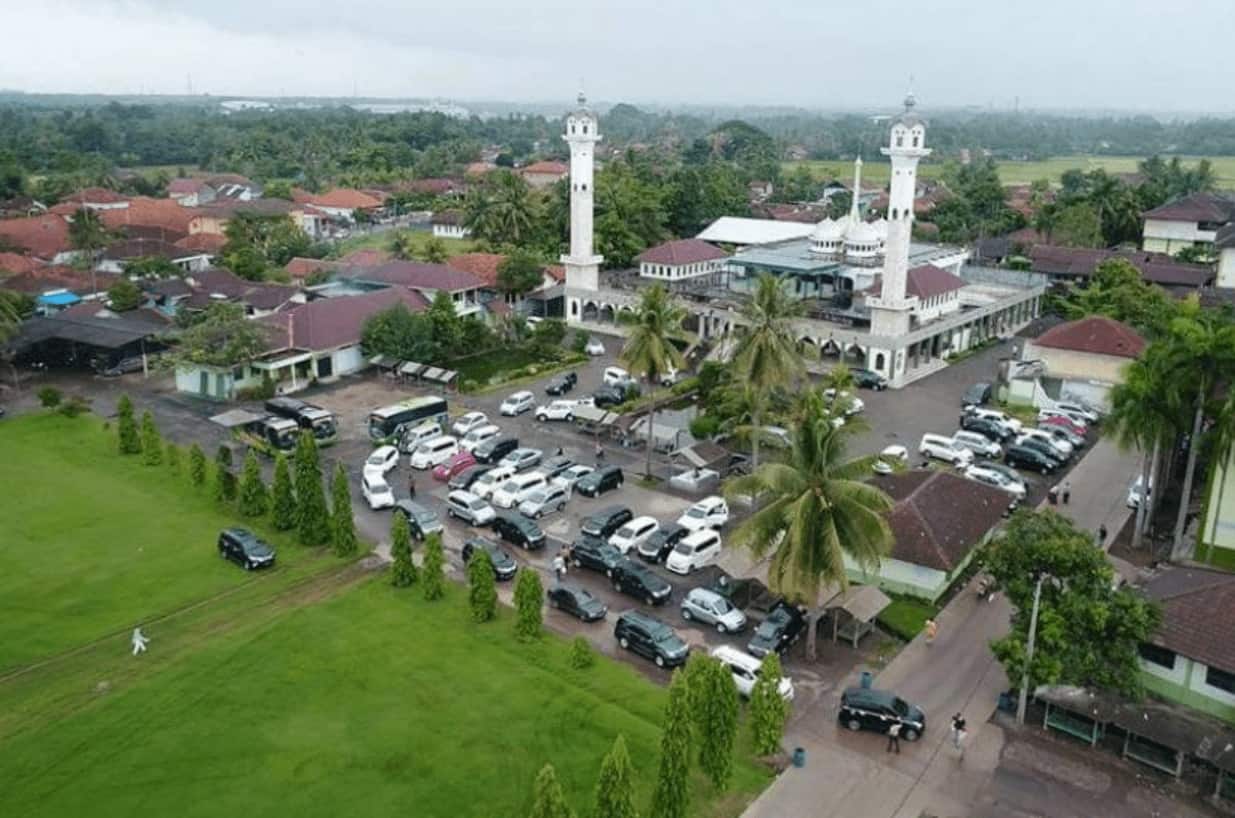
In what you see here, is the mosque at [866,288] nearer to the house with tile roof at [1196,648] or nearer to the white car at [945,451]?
the white car at [945,451]

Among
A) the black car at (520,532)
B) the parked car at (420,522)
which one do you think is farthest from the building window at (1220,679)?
the parked car at (420,522)

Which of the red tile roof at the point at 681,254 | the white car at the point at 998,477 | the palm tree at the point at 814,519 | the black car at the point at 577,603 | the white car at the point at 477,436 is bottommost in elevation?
the black car at the point at 577,603

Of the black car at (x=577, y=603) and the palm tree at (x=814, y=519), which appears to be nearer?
the palm tree at (x=814, y=519)

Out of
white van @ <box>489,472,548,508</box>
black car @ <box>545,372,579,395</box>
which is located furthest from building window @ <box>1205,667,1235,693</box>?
black car @ <box>545,372,579,395</box>

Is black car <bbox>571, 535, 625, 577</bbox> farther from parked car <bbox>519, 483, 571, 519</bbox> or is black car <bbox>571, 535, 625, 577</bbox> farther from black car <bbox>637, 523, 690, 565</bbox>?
parked car <bbox>519, 483, 571, 519</bbox>

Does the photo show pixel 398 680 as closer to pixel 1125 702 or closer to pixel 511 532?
pixel 511 532

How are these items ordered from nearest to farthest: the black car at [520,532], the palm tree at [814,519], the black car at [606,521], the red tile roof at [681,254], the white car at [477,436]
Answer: the palm tree at [814,519] → the black car at [520,532] → the black car at [606,521] → the white car at [477,436] → the red tile roof at [681,254]

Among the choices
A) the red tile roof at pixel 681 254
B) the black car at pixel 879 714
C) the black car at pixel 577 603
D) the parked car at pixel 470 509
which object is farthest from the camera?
the red tile roof at pixel 681 254
